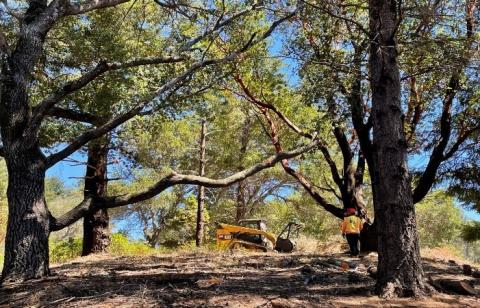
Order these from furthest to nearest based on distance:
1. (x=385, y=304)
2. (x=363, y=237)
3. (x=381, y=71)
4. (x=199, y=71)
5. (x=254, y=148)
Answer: (x=254, y=148), (x=363, y=237), (x=199, y=71), (x=381, y=71), (x=385, y=304)

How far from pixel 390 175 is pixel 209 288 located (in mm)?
2796

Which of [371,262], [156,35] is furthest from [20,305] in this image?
[156,35]

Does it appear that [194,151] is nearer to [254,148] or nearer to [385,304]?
[254,148]

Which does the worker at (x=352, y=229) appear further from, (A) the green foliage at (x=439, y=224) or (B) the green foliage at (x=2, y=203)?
(A) the green foliage at (x=439, y=224)

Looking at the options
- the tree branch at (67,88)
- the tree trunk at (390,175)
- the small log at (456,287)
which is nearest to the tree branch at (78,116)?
the tree branch at (67,88)

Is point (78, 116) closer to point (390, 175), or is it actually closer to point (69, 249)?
point (69, 249)

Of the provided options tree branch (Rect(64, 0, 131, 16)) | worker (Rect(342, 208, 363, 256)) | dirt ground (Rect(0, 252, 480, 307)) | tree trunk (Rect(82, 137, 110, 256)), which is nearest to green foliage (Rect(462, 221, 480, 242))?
worker (Rect(342, 208, 363, 256))

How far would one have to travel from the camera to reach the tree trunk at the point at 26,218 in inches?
279

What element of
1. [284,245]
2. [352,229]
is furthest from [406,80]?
[284,245]

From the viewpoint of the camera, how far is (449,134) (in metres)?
12.6

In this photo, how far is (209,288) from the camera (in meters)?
6.27

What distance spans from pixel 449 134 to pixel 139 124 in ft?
26.7

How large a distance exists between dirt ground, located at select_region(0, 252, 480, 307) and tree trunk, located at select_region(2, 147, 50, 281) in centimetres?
33

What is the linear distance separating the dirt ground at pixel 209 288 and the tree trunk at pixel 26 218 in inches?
13.2
